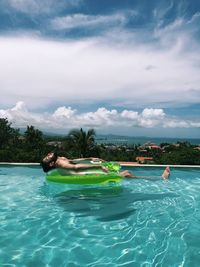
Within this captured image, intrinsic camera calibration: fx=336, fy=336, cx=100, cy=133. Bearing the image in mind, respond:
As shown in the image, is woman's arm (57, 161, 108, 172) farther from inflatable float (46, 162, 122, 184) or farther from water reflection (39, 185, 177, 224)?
water reflection (39, 185, 177, 224)

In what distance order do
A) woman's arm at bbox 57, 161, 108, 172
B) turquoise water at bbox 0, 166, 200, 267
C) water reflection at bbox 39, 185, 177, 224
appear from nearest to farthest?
turquoise water at bbox 0, 166, 200, 267, water reflection at bbox 39, 185, 177, 224, woman's arm at bbox 57, 161, 108, 172

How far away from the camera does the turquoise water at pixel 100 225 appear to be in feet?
17.3

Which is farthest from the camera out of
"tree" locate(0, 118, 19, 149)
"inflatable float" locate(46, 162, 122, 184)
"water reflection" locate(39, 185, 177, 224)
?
"tree" locate(0, 118, 19, 149)

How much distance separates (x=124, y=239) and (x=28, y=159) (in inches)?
530

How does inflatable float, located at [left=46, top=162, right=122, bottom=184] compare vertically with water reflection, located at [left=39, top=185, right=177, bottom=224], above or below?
above

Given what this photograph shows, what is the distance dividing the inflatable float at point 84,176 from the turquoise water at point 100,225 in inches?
16.1

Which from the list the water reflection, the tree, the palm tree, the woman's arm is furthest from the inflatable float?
the tree

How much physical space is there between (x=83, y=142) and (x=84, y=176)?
13.2 meters

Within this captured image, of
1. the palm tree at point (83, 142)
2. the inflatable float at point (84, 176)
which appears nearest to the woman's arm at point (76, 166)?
the inflatable float at point (84, 176)

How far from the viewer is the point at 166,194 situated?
10266 millimetres

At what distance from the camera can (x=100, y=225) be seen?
6.96m

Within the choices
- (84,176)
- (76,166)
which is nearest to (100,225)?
(84,176)

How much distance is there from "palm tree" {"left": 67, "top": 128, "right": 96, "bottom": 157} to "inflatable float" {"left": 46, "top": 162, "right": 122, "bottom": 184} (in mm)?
12417

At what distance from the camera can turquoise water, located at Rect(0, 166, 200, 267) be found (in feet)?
17.3
